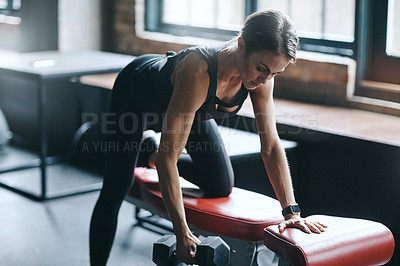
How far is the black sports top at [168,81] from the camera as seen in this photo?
6.73 ft

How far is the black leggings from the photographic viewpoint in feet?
7.88

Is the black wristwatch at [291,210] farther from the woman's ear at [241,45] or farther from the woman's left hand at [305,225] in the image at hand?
the woman's ear at [241,45]

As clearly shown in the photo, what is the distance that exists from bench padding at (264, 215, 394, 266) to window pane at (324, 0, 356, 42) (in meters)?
1.85

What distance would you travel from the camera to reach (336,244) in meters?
1.93

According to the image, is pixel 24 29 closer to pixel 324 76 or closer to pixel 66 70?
pixel 66 70

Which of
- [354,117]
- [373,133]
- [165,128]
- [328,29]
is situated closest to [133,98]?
[165,128]

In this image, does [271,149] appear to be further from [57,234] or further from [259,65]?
[57,234]

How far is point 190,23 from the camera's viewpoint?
4668mm

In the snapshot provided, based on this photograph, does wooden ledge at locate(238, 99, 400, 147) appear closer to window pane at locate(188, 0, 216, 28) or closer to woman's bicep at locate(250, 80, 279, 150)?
woman's bicep at locate(250, 80, 279, 150)

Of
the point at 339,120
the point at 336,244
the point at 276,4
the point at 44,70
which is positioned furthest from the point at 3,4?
the point at 336,244

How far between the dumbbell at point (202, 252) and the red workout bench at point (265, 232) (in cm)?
23

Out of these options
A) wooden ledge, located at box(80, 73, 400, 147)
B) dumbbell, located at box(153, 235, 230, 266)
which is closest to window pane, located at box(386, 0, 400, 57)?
wooden ledge, located at box(80, 73, 400, 147)

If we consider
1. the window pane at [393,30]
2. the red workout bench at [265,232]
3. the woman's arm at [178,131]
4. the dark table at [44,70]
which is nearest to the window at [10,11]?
the dark table at [44,70]

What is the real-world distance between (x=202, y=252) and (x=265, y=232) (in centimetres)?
34
